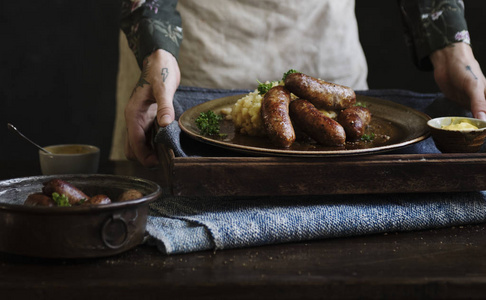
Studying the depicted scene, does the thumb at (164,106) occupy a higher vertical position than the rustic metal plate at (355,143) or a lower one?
higher

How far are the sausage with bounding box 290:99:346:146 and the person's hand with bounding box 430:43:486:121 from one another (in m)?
0.58

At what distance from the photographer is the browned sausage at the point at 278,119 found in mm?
1723

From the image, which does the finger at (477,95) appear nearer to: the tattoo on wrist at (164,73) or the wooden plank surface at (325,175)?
the wooden plank surface at (325,175)

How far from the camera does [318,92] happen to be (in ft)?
6.24

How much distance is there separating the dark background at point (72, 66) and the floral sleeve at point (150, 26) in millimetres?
2026

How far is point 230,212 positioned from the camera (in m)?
Answer: 1.62

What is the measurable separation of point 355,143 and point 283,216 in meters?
0.37

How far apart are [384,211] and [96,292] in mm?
762

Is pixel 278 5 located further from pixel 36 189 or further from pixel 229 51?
pixel 36 189

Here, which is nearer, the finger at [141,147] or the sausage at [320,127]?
the sausage at [320,127]

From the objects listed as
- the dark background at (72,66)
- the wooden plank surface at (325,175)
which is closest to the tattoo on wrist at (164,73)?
the wooden plank surface at (325,175)

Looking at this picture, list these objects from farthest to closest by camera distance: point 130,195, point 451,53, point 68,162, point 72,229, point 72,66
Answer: point 72,66, point 451,53, point 68,162, point 130,195, point 72,229

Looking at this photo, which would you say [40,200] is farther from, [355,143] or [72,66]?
[72,66]

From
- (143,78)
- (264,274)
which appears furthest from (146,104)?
(264,274)
